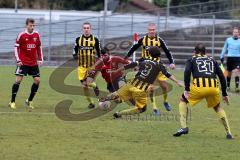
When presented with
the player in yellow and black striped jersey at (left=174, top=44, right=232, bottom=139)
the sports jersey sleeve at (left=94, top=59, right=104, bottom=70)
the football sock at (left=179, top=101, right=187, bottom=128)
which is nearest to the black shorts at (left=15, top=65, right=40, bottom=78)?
the sports jersey sleeve at (left=94, top=59, right=104, bottom=70)

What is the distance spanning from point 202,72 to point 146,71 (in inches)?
82.9

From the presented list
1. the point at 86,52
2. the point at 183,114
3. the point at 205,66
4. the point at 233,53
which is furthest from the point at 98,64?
the point at 233,53

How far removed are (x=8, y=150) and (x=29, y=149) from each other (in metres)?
0.34

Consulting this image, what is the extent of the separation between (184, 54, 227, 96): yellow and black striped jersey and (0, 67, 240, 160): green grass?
999 mm

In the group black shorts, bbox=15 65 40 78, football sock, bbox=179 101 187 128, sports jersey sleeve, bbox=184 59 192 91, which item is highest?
sports jersey sleeve, bbox=184 59 192 91

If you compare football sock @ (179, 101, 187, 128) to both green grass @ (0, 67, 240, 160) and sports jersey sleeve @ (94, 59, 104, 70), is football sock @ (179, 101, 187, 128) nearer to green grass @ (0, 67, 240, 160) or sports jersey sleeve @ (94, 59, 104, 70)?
green grass @ (0, 67, 240, 160)

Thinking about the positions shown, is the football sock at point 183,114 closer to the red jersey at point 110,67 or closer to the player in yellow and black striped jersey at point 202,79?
the player in yellow and black striped jersey at point 202,79

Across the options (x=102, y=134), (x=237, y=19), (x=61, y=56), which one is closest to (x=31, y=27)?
(x=102, y=134)

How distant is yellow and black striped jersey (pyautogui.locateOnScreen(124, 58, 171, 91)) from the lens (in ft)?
47.1

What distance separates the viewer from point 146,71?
14.4m

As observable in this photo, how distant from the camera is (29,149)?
11.0m

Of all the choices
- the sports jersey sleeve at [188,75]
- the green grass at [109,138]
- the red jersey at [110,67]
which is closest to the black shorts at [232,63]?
the green grass at [109,138]

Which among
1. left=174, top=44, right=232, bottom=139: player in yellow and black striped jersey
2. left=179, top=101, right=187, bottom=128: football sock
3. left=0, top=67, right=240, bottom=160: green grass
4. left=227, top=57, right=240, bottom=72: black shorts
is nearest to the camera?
left=0, top=67, right=240, bottom=160: green grass

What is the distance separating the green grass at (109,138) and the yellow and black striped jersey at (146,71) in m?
0.83
